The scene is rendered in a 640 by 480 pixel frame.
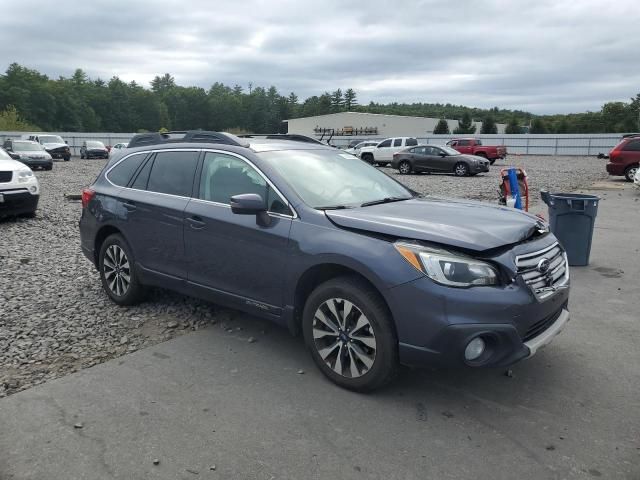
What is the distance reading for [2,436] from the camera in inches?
125

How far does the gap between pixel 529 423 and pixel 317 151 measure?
9.38ft

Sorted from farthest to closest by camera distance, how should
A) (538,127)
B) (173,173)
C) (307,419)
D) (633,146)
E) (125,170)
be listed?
(538,127) < (633,146) < (125,170) < (173,173) < (307,419)

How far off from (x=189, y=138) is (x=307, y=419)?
2.95 meters

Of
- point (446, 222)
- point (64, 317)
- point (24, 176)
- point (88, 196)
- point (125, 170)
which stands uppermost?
point (125, 170)

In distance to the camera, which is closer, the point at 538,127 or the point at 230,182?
the point at 230,182

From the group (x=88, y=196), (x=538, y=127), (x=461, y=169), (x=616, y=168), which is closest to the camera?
(x=88, y=196)

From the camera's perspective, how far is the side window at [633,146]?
1955 centimetres

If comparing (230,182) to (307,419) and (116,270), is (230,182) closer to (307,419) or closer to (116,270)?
(116,270)

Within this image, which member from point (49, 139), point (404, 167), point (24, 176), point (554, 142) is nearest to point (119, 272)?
point (24, 176)

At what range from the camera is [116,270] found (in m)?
5.46

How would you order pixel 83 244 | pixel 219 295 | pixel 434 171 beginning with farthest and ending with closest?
1. pixel 434 171
2. pixel 83 244
3. pixel 219 295

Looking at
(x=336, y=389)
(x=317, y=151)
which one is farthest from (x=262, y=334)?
(x=317, y=151)

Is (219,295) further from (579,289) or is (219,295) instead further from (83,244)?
(579,289)

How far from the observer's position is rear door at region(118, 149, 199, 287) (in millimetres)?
4781
